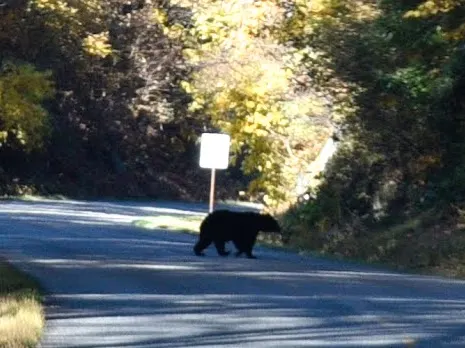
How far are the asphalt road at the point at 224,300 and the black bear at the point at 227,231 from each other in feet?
1.27

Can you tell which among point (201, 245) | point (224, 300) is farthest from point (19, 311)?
point (201, 245)

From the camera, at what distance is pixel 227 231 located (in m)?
29.0

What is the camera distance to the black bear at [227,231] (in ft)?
94.7

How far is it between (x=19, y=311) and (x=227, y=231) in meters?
12.7

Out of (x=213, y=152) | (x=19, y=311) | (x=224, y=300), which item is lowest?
(x=19, y=311)

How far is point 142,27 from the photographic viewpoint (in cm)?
6419

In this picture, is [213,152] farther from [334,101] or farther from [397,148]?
[397,148]

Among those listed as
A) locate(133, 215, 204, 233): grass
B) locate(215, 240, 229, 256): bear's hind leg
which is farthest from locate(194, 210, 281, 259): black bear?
locate(133, 215, 204, 233): grass

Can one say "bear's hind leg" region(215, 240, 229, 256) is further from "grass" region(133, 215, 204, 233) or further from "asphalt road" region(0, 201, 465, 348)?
"grass" region(133, 215, 204, 233)

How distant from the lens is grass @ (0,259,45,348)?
47.7 ft

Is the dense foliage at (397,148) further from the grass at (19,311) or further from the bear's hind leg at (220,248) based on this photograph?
the grass at (19,311)

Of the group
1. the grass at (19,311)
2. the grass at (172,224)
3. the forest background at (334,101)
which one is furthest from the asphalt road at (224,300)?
the grass at (172,224)

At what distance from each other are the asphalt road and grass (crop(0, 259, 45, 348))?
19cm

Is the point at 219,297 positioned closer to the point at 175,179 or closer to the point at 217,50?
the point at 217,50
